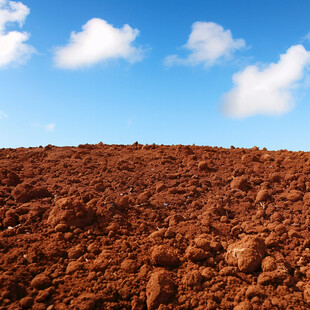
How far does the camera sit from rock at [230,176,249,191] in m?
6.34

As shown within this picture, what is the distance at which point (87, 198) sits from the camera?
5.64 m

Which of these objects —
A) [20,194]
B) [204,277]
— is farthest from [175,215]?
[20,194]

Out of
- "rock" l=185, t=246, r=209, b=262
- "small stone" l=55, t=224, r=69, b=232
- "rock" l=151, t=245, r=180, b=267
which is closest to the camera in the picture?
"rock" l=151, t=245, r=180, b=267

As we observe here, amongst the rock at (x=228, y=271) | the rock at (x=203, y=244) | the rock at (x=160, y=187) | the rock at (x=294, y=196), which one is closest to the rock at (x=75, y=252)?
the rock at (x=203, y=244)

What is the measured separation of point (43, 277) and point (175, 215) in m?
2.22

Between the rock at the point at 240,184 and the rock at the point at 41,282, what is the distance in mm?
3907

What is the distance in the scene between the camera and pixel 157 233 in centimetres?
470

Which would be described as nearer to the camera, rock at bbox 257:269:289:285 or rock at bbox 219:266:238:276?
rock at bbox 257:269:289:285

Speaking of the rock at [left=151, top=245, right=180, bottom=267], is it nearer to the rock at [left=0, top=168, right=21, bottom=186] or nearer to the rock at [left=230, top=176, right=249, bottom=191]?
the rock at [left=230, top=176, right=249, bottom=191]

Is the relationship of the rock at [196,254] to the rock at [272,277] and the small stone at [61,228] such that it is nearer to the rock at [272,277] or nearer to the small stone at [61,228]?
the rock at [272,277]

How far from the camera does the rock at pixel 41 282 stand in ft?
12.1

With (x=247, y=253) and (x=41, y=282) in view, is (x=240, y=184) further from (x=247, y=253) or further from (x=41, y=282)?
(x=41, y=282)

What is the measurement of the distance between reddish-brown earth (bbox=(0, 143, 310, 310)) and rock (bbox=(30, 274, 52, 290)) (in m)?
0.02

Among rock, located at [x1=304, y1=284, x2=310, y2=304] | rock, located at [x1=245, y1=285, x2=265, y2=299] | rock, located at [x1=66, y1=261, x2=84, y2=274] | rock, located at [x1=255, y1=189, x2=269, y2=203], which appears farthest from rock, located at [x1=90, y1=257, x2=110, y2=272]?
rock, located at [x1=255, y1=189, x2=269, y2=203]
